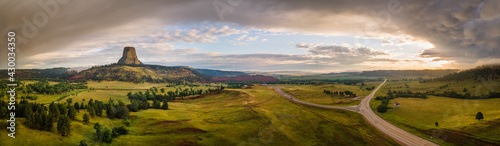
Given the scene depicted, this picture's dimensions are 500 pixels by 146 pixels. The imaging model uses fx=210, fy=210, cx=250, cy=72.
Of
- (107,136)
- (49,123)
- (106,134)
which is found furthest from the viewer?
(106,134)

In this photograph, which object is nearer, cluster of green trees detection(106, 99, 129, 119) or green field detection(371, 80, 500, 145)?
green field detection(371, 80, 500, 145)

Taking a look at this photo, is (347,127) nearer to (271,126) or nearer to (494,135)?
(271,126)

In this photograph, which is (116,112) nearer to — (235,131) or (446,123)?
(235,131)

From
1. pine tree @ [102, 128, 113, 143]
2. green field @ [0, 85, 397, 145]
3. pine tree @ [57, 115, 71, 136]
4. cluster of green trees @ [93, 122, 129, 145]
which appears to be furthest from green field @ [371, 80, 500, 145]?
pine tree @ [57, 115, 71, 136]

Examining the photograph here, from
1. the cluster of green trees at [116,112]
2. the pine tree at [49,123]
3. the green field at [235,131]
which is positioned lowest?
the green field at [235,131]

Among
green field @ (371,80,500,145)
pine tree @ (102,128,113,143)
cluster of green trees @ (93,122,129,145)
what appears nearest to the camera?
pine tree @ (102,128,113,143)

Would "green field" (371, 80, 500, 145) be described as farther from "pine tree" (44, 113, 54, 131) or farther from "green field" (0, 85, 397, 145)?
"pine tree" (44, 113, 54, 131)

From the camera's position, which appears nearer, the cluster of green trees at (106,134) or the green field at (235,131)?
the green field at (235,131)

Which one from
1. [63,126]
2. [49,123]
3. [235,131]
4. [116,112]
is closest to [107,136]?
[63,126]

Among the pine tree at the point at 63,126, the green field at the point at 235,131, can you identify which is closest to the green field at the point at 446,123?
the green field at the point at 235,131

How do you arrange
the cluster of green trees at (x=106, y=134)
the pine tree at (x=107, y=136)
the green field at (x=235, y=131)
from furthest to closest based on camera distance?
the cluster of green trees at (x=106, y=134), the pine tree at (x=107, y=136), the green field at (x=235, y=131)

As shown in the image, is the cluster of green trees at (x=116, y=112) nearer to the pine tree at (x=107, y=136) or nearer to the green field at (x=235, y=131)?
the green field at (x=235, y=131)
